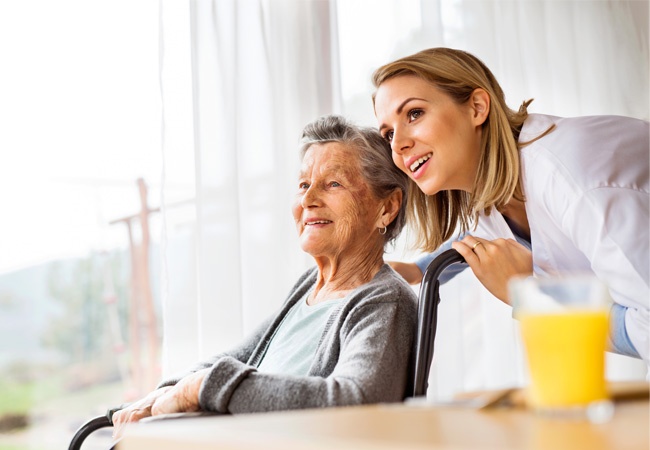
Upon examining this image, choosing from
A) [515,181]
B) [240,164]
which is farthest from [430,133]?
[240,164]

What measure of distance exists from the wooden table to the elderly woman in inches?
18.9

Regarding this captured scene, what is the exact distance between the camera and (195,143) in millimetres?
1938

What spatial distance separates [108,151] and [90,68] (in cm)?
38

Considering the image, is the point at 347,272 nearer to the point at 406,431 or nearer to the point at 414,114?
the point at 414,114

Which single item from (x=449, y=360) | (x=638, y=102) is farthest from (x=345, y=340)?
(x=638, y=102)

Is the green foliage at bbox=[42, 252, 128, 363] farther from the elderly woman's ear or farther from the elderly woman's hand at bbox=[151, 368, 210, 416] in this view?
the elderly woman's hand at bbox=[151, 368, 210, 416]

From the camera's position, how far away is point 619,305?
1.29 meters

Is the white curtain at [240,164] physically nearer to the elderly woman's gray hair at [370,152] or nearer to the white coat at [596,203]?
the elderly woman's gray hair at [370,152]

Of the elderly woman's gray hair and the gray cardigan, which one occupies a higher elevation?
the elderly woman's gray hair

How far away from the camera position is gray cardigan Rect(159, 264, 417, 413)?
3.75ft

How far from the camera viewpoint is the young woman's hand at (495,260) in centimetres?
142

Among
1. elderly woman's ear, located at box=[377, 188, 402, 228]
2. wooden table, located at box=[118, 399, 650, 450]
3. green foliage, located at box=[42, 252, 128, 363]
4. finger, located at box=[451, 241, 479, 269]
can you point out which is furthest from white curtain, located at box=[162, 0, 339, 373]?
green foliage, located at box=[42, 252, 128, 363]

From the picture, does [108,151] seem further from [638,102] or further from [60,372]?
[638,102]

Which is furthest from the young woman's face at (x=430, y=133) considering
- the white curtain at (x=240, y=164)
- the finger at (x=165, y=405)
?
the finger at (x=165, y=405)
